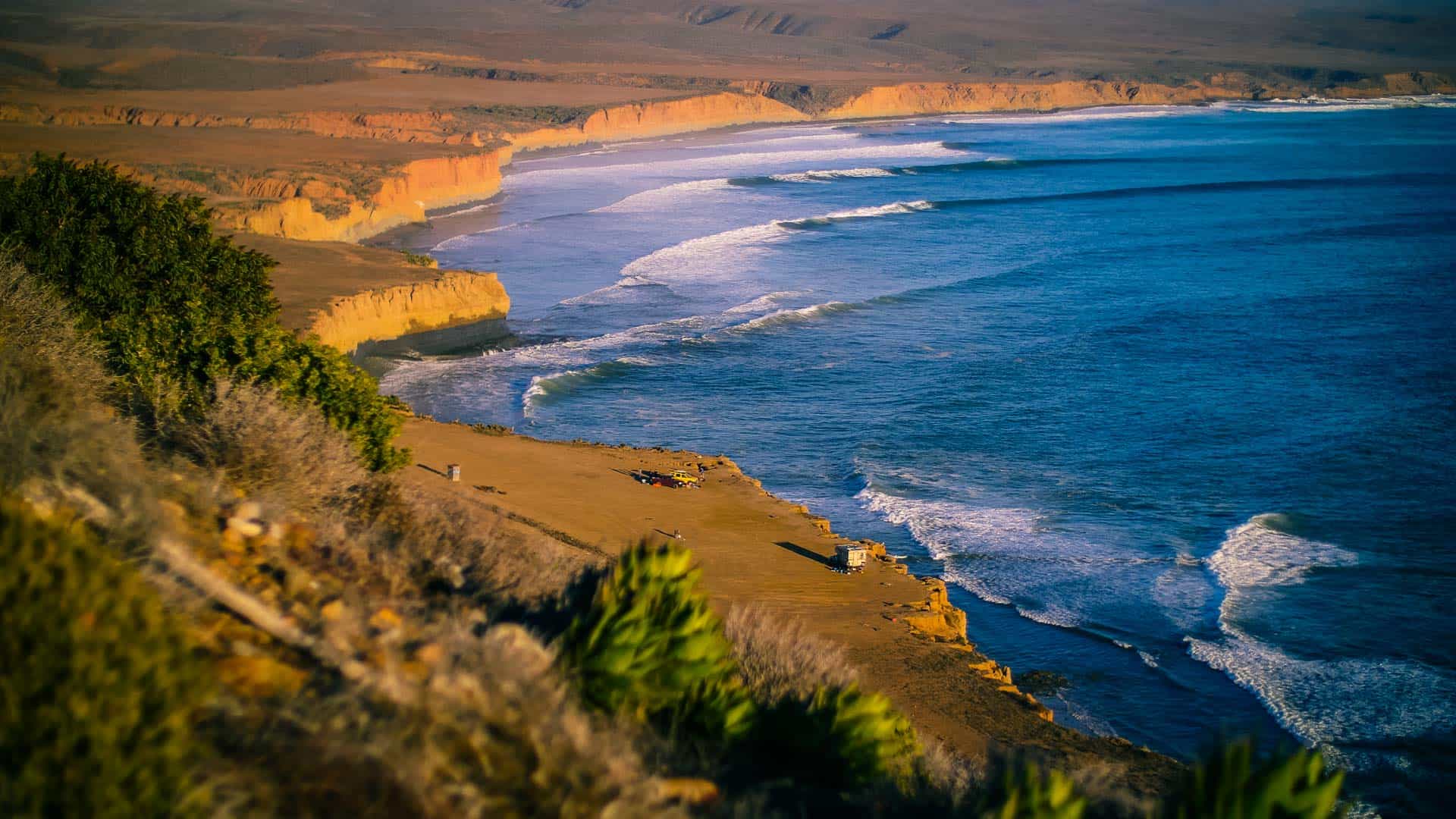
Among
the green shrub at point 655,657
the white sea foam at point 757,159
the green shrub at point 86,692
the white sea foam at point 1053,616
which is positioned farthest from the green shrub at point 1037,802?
the white sea foam at point 757,159

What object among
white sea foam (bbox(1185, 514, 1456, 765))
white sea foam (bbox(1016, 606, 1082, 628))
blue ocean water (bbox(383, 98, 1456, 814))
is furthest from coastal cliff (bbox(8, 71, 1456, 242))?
white sea foam (bbox(1185, 514, 1456, 765))

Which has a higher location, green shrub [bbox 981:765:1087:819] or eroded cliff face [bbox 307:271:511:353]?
green shrub [bbox 981:765:1087:819]

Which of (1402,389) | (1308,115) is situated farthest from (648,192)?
(1308,115)

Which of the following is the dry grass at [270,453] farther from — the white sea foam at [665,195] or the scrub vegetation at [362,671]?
the white sea foam at [665,195]

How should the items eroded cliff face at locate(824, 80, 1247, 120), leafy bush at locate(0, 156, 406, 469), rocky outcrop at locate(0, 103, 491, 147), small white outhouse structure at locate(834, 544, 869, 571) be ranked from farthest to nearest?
eroded cliff face at locate(824, 80, 1247, 120), rocky outcrop at locate(0, 103, 491, 147), small white outhouse structure at locate(834, 544, 869, 571), leafy bush at locate(0, 156, 406, 469)

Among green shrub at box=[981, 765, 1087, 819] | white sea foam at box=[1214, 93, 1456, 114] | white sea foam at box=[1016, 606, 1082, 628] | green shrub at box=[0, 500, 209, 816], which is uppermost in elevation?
white sea foam at box=[1214, 93, 1456, 114]

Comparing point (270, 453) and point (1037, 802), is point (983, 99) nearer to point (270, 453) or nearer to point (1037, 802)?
point (270, 453)

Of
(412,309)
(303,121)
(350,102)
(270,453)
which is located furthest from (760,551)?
(350,102)

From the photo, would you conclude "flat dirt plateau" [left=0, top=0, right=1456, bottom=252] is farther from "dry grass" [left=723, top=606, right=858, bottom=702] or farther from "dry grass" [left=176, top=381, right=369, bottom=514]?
"dry grass" [left=723, top=606, right=858, bottom=702]
